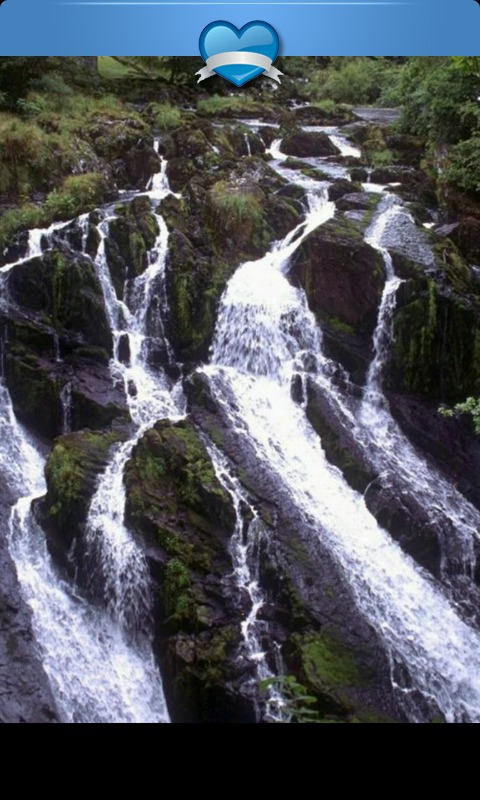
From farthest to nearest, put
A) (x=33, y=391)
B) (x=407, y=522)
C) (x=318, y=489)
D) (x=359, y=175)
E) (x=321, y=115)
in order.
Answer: (x=321, y=115) → (x=359, y=175) → (x=33, y=391) → (x=318, y=489) → (x=407, y=522)

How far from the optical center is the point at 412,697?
3965mm

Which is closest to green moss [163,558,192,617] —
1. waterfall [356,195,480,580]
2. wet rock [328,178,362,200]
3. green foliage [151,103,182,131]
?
waterfall [356,195,480,580]

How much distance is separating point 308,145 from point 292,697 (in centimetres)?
692

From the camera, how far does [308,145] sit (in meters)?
8.18

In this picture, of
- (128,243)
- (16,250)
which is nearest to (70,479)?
(16,250)

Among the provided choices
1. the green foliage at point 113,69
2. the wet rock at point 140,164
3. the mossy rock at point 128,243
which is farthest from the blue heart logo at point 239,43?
→ the wet rock at point 140,164

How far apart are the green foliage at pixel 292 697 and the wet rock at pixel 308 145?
665cm

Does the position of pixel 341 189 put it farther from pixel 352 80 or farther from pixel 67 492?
pixel 67 492

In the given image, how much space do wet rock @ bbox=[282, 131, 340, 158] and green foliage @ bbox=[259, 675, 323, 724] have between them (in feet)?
21.8

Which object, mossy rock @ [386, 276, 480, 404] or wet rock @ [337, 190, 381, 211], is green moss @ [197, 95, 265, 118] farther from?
mossy rock @ [386, 276, 480, 404]

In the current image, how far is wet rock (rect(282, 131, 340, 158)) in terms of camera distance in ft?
26.5

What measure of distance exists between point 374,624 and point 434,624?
0.46 metres

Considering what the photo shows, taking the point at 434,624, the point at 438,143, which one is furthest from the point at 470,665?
the point at 438,143
